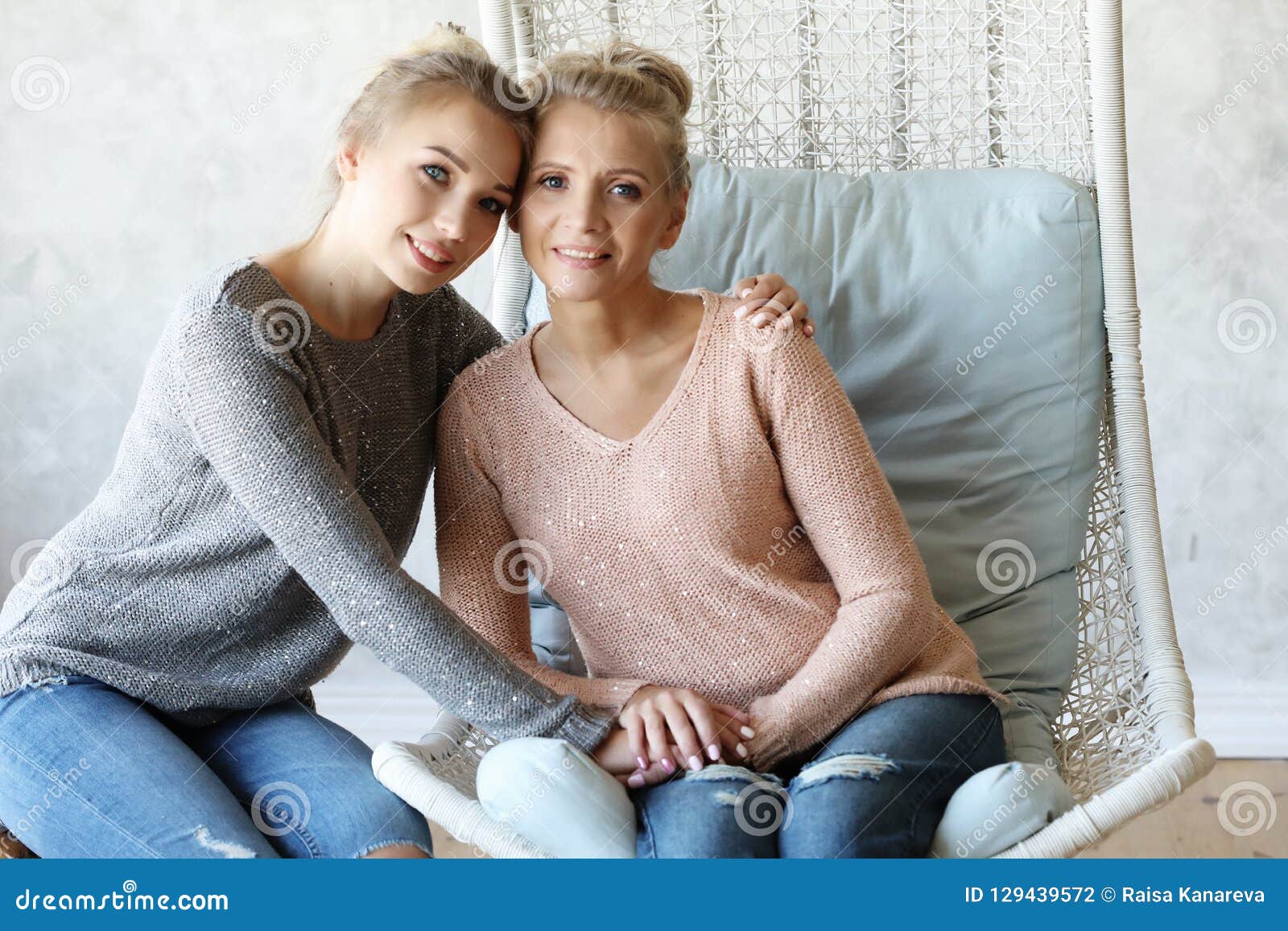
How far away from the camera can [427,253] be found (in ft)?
4.25

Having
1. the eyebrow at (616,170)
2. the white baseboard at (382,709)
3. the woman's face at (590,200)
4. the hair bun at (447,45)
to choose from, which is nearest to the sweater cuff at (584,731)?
the woman's face at (590,200)

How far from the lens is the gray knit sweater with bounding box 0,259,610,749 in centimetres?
122

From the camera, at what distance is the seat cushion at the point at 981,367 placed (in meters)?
1.62

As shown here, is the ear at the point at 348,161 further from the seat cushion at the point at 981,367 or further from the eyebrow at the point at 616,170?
the seat cushion at the point at 981,367

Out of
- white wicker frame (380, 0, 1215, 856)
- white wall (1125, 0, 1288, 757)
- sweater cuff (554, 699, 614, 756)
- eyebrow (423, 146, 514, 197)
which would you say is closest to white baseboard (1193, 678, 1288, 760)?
white wall (1125, 0, 1288, 757)

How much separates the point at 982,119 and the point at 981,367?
1.21 ft

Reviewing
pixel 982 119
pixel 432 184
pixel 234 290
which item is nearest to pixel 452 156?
pixel 432 184

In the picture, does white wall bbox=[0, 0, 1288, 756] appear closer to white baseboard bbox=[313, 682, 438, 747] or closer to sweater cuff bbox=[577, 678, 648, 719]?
white baseboard bbox=[313, 682, 438, 747]

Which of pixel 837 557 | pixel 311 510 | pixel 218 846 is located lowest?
pixel 218 846

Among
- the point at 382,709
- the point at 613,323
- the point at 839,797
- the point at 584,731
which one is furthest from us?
the point at 382,709

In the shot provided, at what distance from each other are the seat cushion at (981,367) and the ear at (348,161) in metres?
0.42

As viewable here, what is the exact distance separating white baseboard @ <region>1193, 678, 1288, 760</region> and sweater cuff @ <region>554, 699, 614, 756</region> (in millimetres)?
1385

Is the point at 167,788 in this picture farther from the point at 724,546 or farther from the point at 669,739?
the point at 724,546

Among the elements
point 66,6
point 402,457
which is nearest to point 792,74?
point 402,457
